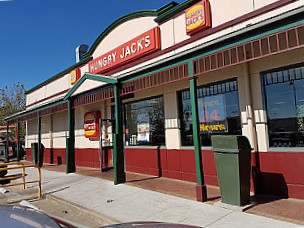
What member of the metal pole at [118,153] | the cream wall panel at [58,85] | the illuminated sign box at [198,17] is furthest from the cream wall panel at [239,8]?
the cream wall panel at [58,85]

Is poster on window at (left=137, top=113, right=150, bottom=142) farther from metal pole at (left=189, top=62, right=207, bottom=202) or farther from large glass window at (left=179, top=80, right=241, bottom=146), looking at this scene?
metal pole at (left=189, top=62, right=207, bottom=202)

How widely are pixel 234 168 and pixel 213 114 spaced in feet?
8.47

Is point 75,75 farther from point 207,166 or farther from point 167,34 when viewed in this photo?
point 207,166

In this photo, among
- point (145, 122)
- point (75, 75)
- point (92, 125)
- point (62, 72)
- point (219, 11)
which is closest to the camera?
point (219, 11)

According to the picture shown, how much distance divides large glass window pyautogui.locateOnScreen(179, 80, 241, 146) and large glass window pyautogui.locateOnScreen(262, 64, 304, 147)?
0.88 m

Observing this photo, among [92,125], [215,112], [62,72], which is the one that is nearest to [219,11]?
[215,112]

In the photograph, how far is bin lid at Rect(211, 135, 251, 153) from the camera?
4.74m

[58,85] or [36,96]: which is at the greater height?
Result: [58,85]

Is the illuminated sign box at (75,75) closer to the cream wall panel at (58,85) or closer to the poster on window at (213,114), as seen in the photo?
the cream wall panel at (58,85)

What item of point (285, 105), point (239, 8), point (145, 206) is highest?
point (239, 8)

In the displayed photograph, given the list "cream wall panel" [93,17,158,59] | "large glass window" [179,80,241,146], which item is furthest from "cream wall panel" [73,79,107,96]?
"large glass window" [179,80,241,146]

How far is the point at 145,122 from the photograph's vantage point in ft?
30.8

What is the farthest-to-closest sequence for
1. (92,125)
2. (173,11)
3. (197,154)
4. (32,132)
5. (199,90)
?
(32,132) < (92,125) < (173,11) < (199,90) < (197,154)

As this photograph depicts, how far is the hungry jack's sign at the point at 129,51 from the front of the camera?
27.7 ft
